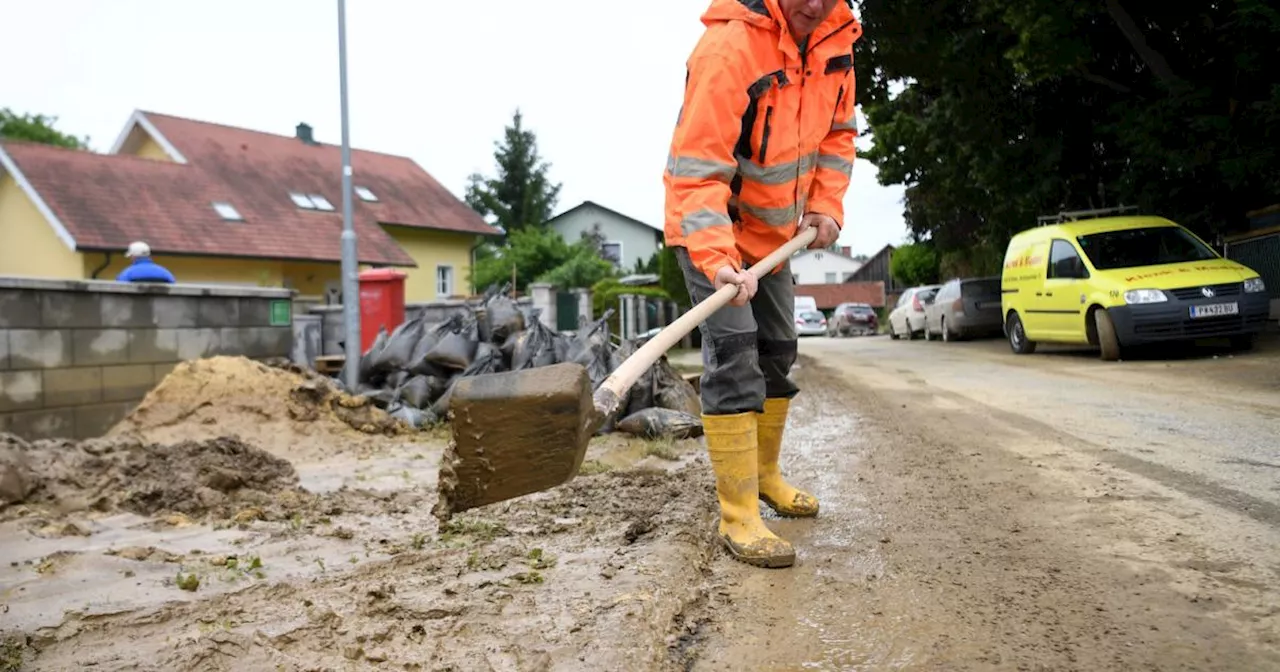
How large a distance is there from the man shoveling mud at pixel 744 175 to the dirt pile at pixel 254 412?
4.11 meters

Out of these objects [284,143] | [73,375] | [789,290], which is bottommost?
[73,375]

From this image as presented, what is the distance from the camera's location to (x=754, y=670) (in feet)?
6.84

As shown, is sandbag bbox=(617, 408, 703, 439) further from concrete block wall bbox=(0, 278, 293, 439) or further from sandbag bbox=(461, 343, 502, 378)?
concrete block wall bbox=(0, 278, 293, 439)

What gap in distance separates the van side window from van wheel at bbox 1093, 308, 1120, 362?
2.11ft

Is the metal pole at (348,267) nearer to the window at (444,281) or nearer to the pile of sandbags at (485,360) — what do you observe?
the pile of sandbags at (485,360)

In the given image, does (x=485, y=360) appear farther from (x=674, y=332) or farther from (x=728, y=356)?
(x=674, y=332)

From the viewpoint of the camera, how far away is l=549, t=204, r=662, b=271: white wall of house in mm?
52531

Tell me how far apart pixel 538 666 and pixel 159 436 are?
5.24 m

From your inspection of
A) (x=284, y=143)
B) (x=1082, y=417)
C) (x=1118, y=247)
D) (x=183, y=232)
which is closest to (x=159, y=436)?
(x=1082, y=417)

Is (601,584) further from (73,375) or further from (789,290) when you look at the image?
(73,375)

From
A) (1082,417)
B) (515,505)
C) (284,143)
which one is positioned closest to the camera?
(515,505)

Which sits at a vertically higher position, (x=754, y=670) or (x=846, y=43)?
(x=846, y=43)

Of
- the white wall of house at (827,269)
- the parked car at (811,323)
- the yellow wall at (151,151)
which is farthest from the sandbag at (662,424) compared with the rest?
the white wall of house at (827,269)

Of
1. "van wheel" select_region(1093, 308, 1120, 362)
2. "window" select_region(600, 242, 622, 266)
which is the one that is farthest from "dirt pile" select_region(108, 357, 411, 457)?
"window" select_region(600, 242, 622, 266)
